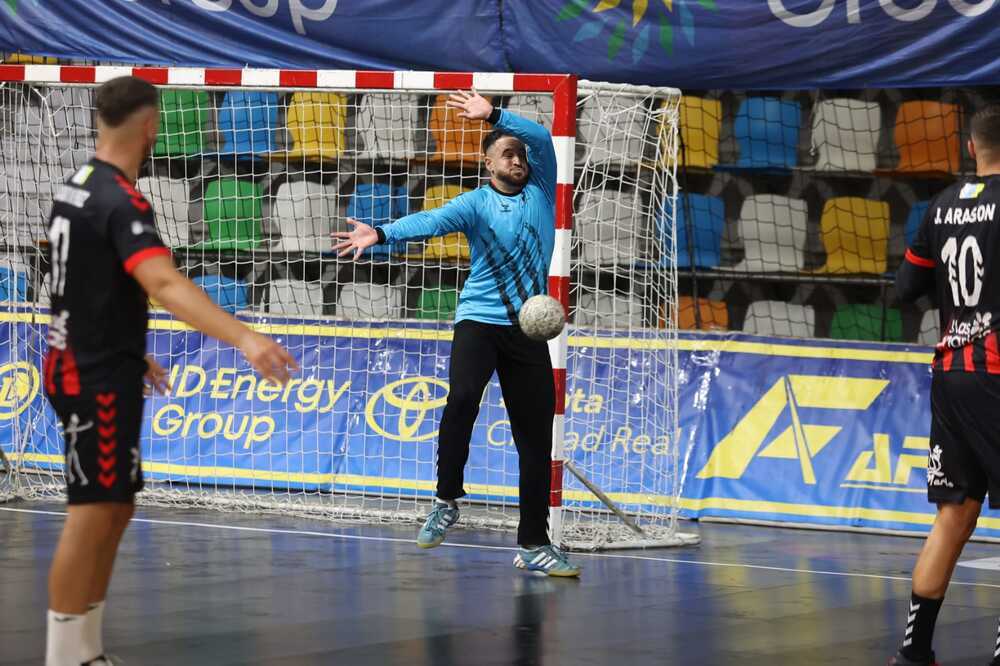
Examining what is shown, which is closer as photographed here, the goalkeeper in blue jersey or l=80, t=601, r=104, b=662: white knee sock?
l=80, t=601, r=104, b=662: white knee sock

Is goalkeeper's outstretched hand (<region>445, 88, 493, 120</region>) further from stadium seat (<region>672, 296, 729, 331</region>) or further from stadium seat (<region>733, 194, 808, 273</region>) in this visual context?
stadium seat (<region>733, 194, 808, 273</region>)

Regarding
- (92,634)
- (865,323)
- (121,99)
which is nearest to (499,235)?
(121,99)

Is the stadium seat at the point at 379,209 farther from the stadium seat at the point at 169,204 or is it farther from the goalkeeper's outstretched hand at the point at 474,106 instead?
the goalkeeper's outstretched hand at the point at 474,106

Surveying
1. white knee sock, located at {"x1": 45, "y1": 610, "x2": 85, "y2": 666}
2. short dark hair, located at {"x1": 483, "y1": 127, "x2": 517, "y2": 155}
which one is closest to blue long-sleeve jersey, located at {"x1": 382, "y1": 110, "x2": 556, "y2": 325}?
short dark hair, located at {"x1": 483, "y1": 127, "x2": 517, "y2": 155}

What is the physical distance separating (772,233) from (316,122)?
4217 mm

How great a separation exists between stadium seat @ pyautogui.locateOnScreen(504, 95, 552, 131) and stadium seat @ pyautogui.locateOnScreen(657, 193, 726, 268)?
1.40m

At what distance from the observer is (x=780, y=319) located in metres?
14.2

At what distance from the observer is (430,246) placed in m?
14.3

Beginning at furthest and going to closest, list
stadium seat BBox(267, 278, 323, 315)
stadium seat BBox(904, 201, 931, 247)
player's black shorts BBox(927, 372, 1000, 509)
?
1. stadium seat BBox(267, 278, 323, 315)
2. stadium seat BBox(904, 201, 931, 247)
3. player's black shorts BBox(927, 372, 1000, 509)

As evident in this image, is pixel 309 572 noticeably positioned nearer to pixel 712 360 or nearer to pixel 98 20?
pixel 712 360

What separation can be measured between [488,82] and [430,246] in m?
4.80

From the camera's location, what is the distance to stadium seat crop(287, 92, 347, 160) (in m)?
14.3

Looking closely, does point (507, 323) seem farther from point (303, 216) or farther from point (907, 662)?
point (303, 216)

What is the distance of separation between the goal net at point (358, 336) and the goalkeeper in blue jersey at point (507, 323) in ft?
2.27
